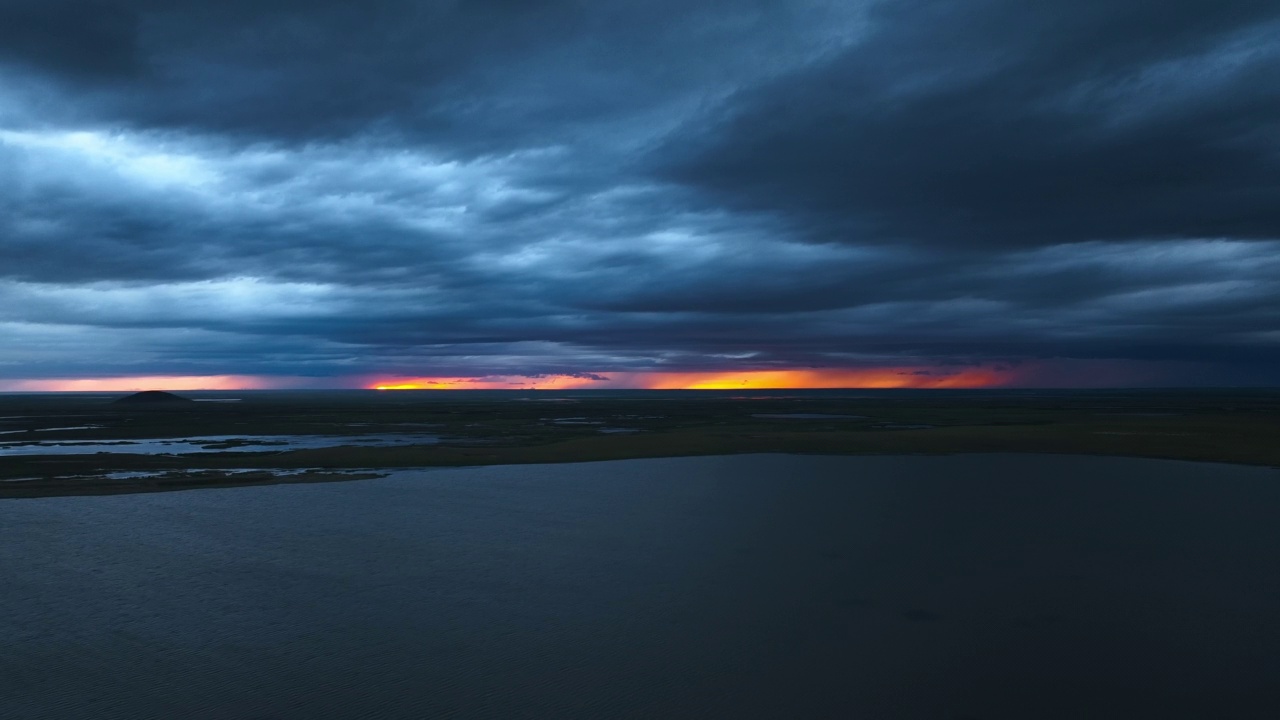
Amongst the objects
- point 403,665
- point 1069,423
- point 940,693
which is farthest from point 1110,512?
point 1069,423

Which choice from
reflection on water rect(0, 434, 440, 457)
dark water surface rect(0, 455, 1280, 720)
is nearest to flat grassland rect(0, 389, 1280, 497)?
reflection on water rect(0, 434, 440, 457)

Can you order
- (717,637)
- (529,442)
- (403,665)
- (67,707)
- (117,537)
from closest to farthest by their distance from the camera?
(67,707) < (403,665) < (717,637) < (117,537) < (529,442)

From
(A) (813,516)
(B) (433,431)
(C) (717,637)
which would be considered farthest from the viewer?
(B) (433,431)

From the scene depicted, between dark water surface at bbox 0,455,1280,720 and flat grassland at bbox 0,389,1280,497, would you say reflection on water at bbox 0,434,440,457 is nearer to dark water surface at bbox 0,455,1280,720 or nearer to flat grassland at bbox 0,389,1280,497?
flat grassland at bbox 0,389,1280,497

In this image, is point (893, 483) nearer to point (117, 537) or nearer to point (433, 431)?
point (117, 537)

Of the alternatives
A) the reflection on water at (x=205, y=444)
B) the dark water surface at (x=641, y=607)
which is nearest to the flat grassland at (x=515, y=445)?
the reflection on water at (x=205, y=444)

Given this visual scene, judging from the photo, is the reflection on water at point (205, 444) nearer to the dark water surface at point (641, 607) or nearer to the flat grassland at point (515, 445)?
the flat grassland at point (515, 445)

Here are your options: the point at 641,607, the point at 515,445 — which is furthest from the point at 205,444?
the point at 641,607

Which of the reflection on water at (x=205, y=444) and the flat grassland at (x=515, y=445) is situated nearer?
the flat grassland at (x=515, y=445)
